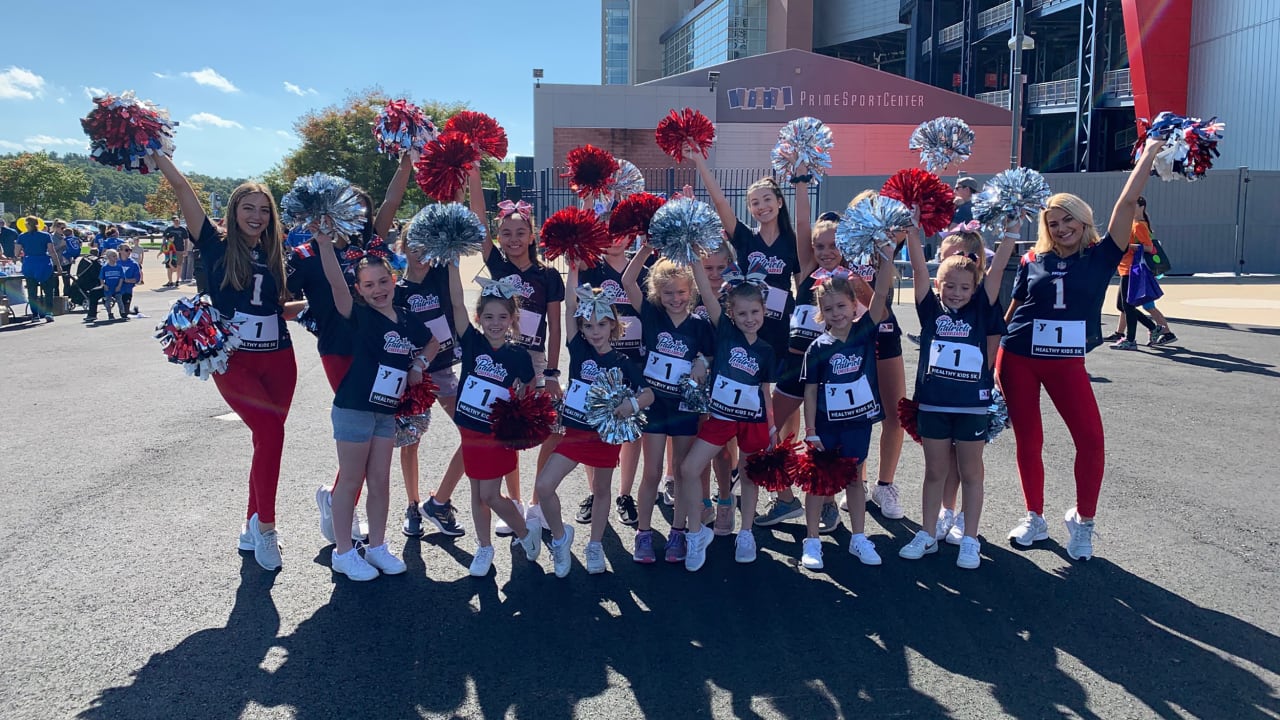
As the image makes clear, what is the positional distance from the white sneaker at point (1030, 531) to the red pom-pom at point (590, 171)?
9.45ft

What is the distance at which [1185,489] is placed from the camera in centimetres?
546

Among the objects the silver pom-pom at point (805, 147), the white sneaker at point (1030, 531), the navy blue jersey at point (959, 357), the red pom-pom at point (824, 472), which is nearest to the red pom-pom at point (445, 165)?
the silver pom-pom at point (805, 147)

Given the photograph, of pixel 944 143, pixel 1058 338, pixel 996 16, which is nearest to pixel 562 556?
pixel 1058 338

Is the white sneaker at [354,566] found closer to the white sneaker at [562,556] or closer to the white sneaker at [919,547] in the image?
the white sneaker at [562,556]

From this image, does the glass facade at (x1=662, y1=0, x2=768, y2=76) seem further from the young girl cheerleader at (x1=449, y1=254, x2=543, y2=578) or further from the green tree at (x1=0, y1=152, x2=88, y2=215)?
the young girl cheerleader at (x1=449, y1=254, x2=543, y2=578)

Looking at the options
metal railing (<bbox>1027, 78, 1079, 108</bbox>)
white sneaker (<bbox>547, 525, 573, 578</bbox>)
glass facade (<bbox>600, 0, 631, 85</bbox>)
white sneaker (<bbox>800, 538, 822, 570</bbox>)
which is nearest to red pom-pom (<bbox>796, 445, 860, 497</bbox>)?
white sneaker (<bbox>800, 538, 822, 570</bbox>)

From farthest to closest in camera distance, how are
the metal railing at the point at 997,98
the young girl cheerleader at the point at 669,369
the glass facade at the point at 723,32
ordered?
the glass facade at the point at 723,32, the metal railing at the point at 997,98, the young girl cheerleader at the point at 669,369

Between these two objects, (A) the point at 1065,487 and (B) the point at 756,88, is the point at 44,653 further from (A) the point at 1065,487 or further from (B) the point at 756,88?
(B) the point at 756,88

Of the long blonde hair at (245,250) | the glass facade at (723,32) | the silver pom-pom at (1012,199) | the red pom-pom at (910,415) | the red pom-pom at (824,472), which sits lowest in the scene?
the red pom-pom at (824,472)

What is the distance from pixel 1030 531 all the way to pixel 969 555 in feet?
1.67

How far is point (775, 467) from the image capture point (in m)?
4.26

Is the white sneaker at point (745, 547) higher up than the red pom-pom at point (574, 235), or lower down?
lower down

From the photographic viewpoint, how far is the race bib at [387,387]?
4168 mm

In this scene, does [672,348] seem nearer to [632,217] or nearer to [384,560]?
[632,217]
